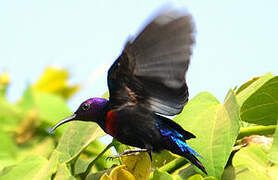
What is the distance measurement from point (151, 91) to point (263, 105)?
0.19 metres

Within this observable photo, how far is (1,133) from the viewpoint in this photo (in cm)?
119

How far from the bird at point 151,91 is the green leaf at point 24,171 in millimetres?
138

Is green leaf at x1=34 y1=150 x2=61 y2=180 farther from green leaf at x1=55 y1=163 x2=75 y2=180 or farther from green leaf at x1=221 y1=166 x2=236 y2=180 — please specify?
green leaf at x1=221 y1=166 x2=236 y2=180

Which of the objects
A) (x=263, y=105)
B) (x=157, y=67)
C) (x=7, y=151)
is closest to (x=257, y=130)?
(x=263, y=105)

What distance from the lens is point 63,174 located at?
2.77ft

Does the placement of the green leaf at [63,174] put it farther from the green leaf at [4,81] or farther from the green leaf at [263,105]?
the green leaf at [4,81]

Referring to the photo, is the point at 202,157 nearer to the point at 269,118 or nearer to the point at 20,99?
the point at 269,118

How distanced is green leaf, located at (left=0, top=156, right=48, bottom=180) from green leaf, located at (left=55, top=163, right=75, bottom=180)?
70mm

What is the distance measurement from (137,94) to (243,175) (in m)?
0.27

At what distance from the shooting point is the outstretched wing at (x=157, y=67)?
2.77ft

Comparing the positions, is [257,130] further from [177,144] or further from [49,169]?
[49,169]

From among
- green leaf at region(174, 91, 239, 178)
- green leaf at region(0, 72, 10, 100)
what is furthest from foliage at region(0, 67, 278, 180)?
green leaf at region(0, 72, 10, 100)

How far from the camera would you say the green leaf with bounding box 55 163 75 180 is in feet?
2.74

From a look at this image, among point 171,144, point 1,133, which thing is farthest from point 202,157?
point 1,133
